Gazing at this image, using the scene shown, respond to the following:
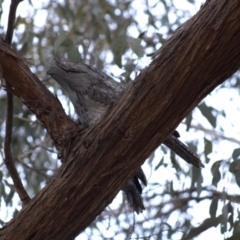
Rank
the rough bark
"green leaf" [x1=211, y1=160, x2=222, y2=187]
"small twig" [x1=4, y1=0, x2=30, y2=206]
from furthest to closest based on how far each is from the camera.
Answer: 1. "green leaf" [x1=211, y1=160, x2=222, y2=187]
2. "small twig" [x1=4, y1=0, x2=30, y2=206]
3. the rough bark

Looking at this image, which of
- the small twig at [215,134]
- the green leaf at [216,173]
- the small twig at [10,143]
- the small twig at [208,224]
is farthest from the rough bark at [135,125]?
the small twig at [215,134]

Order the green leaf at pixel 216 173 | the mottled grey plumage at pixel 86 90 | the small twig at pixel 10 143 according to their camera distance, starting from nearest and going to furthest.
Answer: the small twig at pixel 10 143
the mottled grey plumage at pixel 86 90
the green leaf at pixel 216 173

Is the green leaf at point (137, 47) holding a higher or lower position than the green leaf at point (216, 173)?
higher

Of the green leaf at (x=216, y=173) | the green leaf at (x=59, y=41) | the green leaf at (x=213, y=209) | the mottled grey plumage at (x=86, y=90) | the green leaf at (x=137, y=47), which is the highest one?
the green leaf at (x=59, y=41)

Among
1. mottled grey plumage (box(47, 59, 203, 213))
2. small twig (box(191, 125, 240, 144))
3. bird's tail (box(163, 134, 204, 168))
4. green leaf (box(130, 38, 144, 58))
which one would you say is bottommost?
bird's tail (box(163, 134, 204, 168))

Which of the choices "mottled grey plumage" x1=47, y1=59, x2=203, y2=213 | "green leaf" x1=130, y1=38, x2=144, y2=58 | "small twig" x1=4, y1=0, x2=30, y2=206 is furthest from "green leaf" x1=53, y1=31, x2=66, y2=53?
"small twig" x1=4, y1=0, x2=30, y2=206

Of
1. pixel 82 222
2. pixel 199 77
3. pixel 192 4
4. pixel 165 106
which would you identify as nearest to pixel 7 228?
pixel 82 222

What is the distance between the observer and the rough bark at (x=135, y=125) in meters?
1.98

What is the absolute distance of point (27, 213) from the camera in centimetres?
225

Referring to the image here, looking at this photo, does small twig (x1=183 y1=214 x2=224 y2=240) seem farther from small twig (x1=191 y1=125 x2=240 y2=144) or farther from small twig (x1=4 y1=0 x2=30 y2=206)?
small twig (x1=191 y1=125 x2=240 y2=144)

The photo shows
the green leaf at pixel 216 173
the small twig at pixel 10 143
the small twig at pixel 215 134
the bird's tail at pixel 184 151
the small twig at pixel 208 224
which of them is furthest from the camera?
the small twig at pixel 215 134

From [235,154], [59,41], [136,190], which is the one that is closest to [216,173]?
[235,154]

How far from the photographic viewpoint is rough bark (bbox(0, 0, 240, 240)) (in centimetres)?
198

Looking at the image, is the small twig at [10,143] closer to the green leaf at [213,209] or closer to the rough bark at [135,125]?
the rough bark at [135,125]
